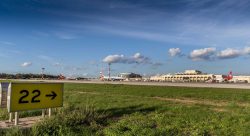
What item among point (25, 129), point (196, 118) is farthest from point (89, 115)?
point (196, 118)

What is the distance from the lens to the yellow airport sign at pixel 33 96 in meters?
9.77

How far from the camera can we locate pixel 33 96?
34.0ft

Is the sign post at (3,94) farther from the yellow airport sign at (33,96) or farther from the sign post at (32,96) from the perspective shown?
the yellow airport sign at (33,96)

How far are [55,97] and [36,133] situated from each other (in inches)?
110

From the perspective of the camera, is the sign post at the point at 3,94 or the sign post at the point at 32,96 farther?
the sign post at the point at 3,94

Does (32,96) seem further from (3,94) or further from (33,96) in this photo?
(3,94)

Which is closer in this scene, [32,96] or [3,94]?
[32,96]

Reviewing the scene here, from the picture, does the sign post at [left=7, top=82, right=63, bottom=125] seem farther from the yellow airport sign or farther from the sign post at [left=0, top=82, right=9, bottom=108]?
the sign post at [left=0, top=82, right=9, bottom=108]

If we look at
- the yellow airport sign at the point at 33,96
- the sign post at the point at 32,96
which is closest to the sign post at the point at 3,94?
the sign post at the point at 32,96

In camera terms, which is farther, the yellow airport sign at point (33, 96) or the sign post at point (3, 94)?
the sign post at point (3, 94)

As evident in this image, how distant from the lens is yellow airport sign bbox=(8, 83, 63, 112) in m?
9.77

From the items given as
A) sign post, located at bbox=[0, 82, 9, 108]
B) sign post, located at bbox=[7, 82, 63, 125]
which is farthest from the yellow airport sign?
sign post, located at bbox=[0, 82, 9, 108]

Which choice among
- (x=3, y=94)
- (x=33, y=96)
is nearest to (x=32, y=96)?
(x=33, y=96)

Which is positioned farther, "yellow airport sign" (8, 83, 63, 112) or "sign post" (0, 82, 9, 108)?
"sign post" (0, 82, 9, 108)
